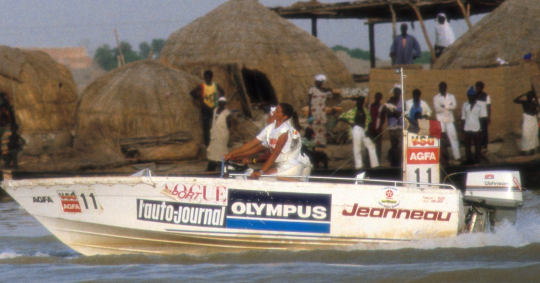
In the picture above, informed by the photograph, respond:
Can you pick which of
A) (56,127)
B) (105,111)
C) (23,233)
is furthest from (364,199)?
(56,127)

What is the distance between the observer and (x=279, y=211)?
21.5 feet

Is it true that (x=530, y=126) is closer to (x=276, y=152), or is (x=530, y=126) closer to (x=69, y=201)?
(x=276, y=152)

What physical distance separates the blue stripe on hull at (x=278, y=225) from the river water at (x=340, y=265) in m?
0.31

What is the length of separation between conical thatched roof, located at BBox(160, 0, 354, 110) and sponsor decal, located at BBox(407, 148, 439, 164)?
35.1ft

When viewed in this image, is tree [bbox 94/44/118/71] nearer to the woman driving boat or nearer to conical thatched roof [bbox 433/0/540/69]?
conical thatched roof [bbox 433/0/540/69]

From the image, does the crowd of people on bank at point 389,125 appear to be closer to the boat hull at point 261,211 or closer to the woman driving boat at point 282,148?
the woman driving boat at point 282,148

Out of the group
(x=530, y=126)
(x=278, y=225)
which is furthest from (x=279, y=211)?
(x=530, y=126)

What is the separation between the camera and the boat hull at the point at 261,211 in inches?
257

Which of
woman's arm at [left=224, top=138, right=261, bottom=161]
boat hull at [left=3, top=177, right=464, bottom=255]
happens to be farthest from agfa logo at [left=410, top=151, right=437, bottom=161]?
woman's arm at [left=224, top=138, right=261, bottom=161]

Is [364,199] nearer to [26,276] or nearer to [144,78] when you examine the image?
[26,276]

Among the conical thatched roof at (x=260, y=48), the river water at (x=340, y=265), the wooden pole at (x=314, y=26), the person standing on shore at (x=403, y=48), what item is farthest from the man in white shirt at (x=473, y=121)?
the wooden pole at (x=314, y=26)

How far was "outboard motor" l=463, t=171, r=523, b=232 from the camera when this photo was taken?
271 inches

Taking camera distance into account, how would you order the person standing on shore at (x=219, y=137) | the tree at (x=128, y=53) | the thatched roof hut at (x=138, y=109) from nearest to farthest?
1. the person standing on shore at (x=219, y=137)
2. the thatched roof hut at (x=138, y=109)
3. the tree at (x=128, y=53)

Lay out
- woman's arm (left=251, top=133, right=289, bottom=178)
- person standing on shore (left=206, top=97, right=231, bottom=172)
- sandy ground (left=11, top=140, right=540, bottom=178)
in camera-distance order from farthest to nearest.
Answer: sandy ground (left=11, top=140, right=540, bottom=178), person standing on shore (left=206, top=97, right=231, bottom=172), woman's arm (left=251, top=133, right=289, bottom=178)
